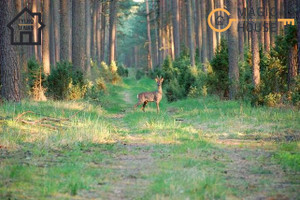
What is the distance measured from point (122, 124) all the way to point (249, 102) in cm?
567

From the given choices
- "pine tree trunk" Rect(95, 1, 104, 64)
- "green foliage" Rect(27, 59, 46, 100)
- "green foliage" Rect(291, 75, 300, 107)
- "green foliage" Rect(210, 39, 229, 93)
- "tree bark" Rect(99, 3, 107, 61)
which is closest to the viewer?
"green foliage" Rect(291, 75, 300, 107)

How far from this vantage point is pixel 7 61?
49.9 ft

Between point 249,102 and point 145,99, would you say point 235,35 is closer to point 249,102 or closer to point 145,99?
point 249,102

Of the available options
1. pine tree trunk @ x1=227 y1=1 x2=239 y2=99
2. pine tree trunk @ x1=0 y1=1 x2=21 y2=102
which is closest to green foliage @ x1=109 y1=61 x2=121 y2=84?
pine tree trunk @ x1=227 y1=1 x2=239 y2=99

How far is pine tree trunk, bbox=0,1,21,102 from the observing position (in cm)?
1510

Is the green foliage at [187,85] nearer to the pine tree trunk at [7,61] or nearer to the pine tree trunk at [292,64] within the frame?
the pine tree trunk at [292,64]

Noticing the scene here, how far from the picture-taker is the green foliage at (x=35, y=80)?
18688 millimetres

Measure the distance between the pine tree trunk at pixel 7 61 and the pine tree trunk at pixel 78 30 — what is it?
654 centimetres

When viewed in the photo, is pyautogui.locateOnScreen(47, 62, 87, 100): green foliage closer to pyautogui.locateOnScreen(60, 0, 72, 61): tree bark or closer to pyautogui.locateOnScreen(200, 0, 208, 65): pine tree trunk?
pyautogui.locateOnScreen(60, 0, 72, 61): tree bark

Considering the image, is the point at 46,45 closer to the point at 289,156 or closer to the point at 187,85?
the point at 187,85

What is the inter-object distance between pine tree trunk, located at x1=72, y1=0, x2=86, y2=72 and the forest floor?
9.12 m

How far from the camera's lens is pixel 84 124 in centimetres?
1134

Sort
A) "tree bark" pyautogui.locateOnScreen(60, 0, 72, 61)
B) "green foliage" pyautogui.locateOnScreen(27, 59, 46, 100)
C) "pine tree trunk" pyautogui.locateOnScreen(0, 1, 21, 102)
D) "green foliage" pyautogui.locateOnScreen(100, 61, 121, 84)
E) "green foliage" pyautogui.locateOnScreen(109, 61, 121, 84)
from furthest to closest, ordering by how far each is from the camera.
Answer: "green foliage" pyautogui.locateOnScreen(109, 61, 121, 84)
"green foliage" pyautogui.locateOnScreen(100, 61, 121, 84)
"tree bark" pyautogui.locateOnScreen(60, 0, 72, 61)
"green foliage" pyautogui.locateOnScreen(27, 59, 46, 100)
"pine tree trunk" pyautogui.locateOnScreen(0, 1, 21, 102)

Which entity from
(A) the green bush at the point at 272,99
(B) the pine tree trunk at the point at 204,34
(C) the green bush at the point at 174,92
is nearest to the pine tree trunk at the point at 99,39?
(B) the pine tree trunk at the point at 204,34
